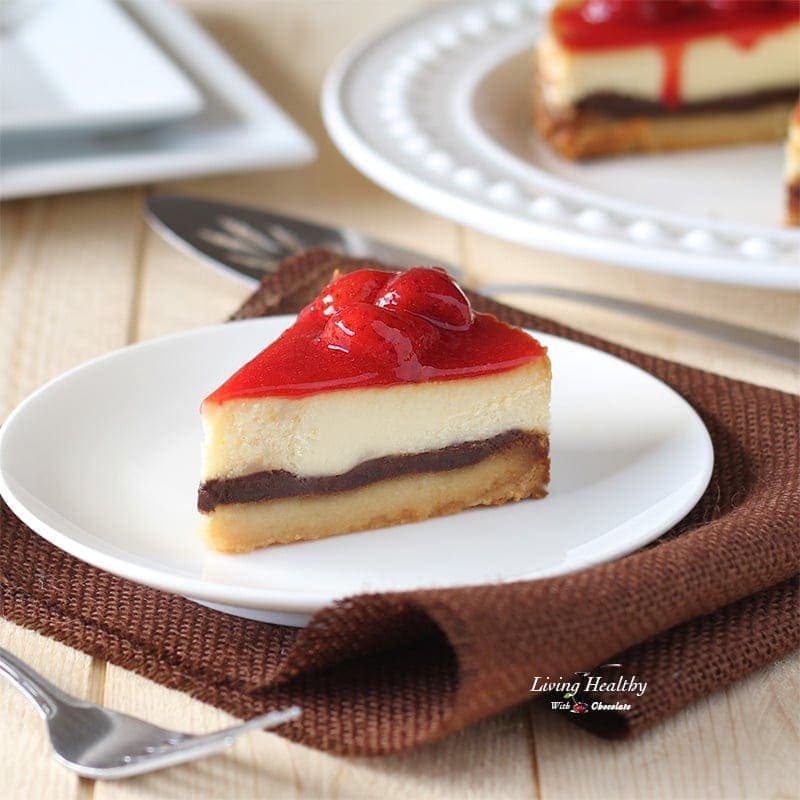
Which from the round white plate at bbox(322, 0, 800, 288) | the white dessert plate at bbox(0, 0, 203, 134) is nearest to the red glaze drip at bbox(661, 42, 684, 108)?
the round white plate at bbox(322, 0, 800, 288)

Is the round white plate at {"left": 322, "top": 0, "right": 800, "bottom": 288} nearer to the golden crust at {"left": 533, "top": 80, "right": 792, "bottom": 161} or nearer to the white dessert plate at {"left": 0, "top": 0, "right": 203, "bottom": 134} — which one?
the golden crust at {"left": 533, "top": 80, "right": 792, "bottom": 161}

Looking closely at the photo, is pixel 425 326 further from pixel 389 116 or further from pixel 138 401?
pixel 389 116

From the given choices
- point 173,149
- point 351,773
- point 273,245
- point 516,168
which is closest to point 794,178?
point 516,168

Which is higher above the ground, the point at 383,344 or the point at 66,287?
the point at 383,344

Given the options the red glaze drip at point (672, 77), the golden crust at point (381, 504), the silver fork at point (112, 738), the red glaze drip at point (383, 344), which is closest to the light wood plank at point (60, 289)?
the silver fork at point (112, 738)

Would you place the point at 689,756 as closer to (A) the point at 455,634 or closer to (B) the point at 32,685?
(A) the point at 455,634

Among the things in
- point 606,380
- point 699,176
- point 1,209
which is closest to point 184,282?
point 1,209

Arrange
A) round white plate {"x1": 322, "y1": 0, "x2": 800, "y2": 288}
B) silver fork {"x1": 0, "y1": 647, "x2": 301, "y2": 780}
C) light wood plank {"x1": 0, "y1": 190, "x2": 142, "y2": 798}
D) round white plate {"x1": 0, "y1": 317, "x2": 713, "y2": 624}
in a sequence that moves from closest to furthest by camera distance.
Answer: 1. silver fork {"x1": 0, "y1": 647, "x2": 301, "y2": 780}
2. round white plate {"x1": 0, "y1": 317, "x2": 713, "y2": 624}
3. light wood plank {"x1": 0, "y1": 190, "x2": 142, "y2": 798}
4. round white plate {"x1": 322, "y1": 0, "x2": 800, "y2": 288}
